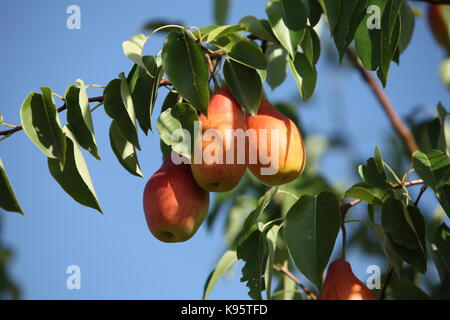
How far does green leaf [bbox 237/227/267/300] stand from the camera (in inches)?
66.9

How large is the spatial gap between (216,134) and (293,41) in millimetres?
290

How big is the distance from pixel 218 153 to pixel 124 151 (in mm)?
264

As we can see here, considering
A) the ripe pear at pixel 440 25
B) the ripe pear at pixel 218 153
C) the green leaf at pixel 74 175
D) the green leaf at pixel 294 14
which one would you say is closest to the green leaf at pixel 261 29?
the green leaf at pixel 294 14

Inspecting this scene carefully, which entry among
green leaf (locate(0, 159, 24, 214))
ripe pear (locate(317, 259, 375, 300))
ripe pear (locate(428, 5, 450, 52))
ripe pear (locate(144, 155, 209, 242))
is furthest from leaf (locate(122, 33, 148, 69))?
ripe pear (locate(428, 5, 450, 52))

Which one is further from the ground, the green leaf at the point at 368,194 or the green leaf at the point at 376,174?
the green leaf at the point at 376,174

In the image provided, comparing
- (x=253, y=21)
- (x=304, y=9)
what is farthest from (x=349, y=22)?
(x=253, y=21)

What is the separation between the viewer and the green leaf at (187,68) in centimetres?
151

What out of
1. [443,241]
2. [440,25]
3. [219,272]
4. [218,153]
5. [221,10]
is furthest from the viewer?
[440,25]

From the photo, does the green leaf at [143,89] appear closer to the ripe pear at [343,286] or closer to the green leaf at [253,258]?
the green leaf at [253,258]

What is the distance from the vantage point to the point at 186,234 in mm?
1639

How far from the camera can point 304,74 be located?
1783mm

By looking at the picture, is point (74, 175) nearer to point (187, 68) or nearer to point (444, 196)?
point (187, 68)

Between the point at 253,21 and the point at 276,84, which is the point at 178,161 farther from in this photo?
the point at 276,84

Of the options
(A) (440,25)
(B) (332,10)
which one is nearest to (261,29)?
(B) (332,10)
